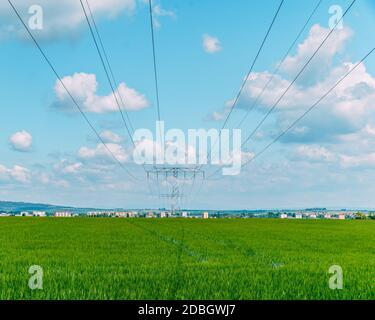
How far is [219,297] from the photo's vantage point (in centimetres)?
903

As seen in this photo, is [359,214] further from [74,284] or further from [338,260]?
[74,284]

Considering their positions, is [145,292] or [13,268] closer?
[145,292]

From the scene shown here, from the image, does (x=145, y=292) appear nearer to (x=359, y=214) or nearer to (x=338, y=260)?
(x=338, y=260)

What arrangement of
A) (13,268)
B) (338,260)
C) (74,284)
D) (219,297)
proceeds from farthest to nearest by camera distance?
(338,260)
(13,268)
(74,284)
(219,297)

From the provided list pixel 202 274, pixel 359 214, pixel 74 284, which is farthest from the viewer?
pixel 359 214
